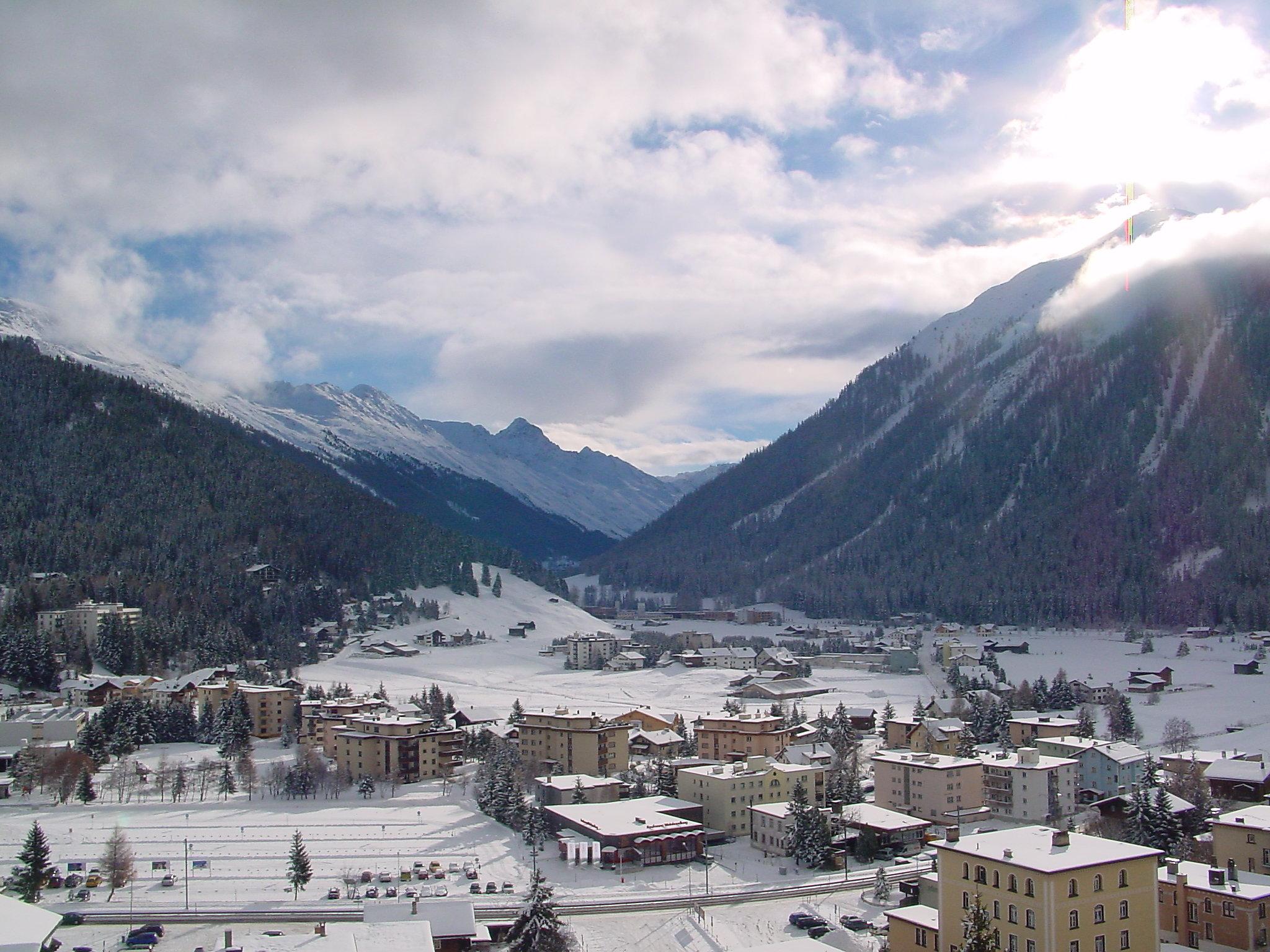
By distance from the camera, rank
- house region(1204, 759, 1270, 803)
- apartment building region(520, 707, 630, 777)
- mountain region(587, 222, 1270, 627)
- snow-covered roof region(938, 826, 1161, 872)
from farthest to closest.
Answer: mountain region(587, 222, 1270, 627) < apartment building region(520, 707, 630, 777) < house region(1204, 759, 1270, 803) < snow-covered roof region(938, 826, 1161, 872)

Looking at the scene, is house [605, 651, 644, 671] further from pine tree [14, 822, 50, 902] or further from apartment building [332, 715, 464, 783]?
pine tree [14, 822, 50, 902]

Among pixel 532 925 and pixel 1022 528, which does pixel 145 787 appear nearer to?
pixel 532 925

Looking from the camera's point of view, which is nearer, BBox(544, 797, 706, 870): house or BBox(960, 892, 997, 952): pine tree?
BBox(960, 892, 997, 952): pine tree

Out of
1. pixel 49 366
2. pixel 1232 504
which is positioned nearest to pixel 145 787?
pixel 49 366

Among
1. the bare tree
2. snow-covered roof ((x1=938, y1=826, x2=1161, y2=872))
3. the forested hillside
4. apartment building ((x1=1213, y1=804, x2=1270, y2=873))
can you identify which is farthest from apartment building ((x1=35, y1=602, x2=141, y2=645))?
apartment building ((x1=1213, y1=804, x2=1270, y2=873))

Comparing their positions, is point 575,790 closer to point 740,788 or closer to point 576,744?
point 740,788

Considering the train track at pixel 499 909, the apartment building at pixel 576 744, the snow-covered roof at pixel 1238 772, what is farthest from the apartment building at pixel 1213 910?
the apartment building at pixel 576 744

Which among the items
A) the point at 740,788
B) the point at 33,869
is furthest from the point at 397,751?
the point at 33,869
